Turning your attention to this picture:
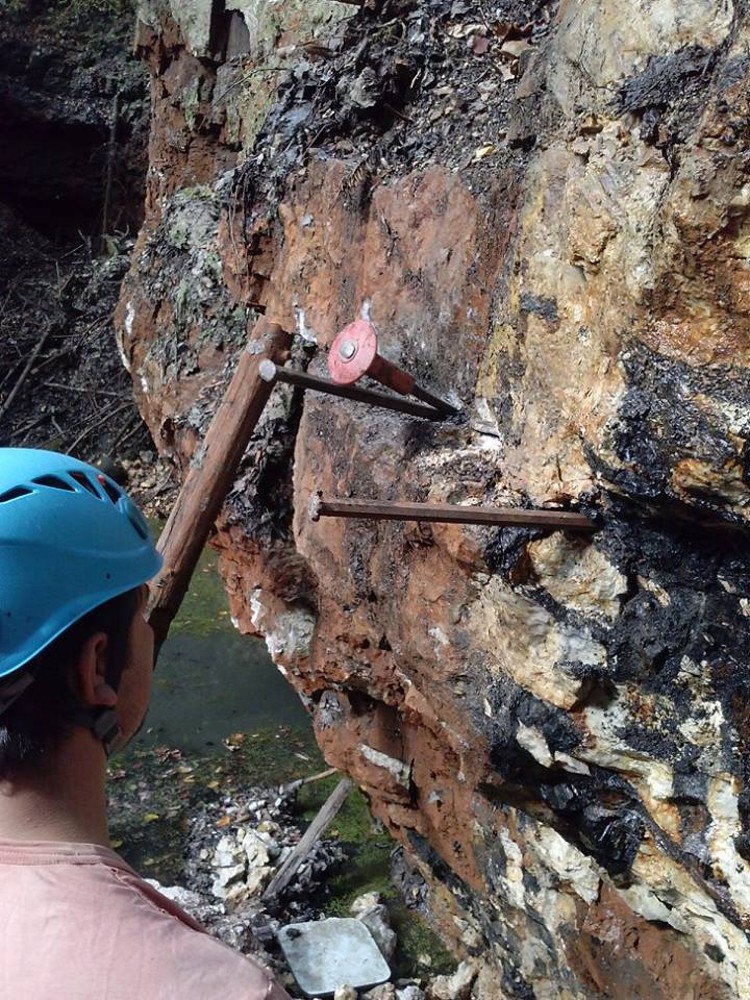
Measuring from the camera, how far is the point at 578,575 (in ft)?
7.04

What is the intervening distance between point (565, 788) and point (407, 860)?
6.03 feet

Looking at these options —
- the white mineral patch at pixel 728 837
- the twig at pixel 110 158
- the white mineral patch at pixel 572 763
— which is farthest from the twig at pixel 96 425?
the white mineral patch at pixel 728 837

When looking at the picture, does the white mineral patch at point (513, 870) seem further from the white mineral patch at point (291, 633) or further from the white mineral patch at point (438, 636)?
the white mineral patch at point (291, 633)

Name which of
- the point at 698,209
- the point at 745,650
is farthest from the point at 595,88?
the point at 745,650

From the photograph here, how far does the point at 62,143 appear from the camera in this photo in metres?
9.04

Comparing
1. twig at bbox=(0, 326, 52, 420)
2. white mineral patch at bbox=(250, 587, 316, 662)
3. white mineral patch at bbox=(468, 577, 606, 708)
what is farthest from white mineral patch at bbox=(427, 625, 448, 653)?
twig at bbox=(0, 326, 52, 420)

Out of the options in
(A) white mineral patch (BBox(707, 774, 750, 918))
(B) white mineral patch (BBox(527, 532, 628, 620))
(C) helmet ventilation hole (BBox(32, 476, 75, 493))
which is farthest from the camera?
(B) white mineral patch (BBox(527, 532, 628, 620))

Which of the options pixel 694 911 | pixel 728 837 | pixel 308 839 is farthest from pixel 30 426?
pixel 728 837

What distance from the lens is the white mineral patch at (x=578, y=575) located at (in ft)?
6.92

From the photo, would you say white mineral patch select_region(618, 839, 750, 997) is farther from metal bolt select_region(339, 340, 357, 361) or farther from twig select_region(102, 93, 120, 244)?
twig select_region(102, 93, 120, 244)

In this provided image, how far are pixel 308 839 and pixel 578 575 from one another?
2.44 m

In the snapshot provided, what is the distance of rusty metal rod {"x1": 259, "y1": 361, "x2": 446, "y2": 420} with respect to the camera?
100 inches

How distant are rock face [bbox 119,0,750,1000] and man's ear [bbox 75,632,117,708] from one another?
1183mm

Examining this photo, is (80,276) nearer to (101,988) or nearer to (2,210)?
(2,210)
